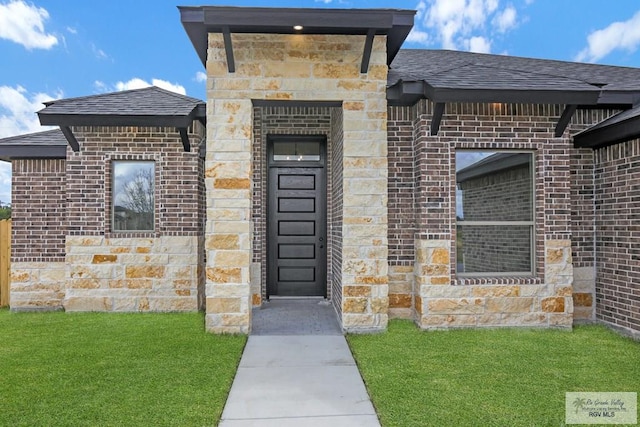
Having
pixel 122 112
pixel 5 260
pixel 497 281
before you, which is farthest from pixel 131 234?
pixel 497 281

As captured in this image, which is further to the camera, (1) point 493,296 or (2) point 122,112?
(2) point 122,112

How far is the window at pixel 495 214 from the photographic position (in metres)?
5.49

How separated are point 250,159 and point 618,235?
4823 mm

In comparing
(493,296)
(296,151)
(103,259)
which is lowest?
(493,296)

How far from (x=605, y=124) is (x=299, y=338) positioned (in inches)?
191

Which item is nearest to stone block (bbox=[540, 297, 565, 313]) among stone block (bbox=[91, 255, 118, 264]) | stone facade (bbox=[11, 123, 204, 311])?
stone facade (bbox=[11, 123, 204, 311])

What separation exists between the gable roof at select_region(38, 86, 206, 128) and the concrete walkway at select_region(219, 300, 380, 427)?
3192 millimetres

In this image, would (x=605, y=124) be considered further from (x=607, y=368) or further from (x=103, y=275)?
(x=103, y=275)

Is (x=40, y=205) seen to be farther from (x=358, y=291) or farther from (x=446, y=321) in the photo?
(x=446, y=321)

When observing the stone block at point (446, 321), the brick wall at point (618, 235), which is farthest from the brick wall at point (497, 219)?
the brick wall at point (618, 235)

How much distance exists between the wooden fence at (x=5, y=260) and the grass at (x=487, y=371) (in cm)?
609

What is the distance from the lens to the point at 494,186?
555 centimetres

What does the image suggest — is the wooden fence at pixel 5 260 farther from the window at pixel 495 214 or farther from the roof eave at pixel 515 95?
the window at pixel 495 214

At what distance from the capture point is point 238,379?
148 inches
